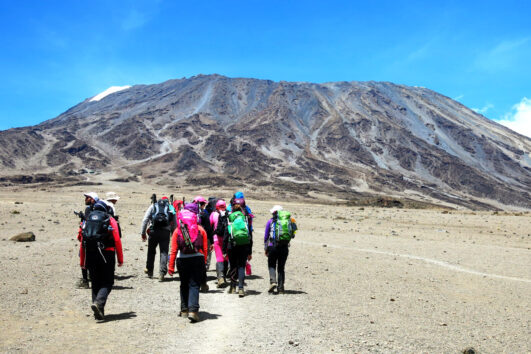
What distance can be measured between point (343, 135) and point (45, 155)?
87425 mm

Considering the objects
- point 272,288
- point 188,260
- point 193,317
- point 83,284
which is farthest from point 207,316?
point 83,284

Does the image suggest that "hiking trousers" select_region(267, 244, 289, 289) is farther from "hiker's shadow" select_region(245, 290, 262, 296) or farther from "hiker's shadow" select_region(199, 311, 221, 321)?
"hiker's shadow" select_region(199, 311, 221, 321)

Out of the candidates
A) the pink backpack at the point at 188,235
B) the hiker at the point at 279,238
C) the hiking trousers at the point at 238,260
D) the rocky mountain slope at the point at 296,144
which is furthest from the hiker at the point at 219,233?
the rocky mountain slope at the point at 296,144

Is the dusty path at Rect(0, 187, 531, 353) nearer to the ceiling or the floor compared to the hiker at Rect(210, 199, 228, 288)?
nearer to the floor

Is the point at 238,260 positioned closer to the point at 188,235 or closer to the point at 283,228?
the point at 283,228

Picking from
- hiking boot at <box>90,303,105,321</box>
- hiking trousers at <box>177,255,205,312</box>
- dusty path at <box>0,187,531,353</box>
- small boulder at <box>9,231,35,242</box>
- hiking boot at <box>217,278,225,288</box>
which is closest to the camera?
dusty path at <box>0,187,531,353</box>

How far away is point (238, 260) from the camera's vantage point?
354 inches

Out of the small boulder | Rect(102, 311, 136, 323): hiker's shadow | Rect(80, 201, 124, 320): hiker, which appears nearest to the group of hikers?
Rect(80, 201, 124, 320): hiker

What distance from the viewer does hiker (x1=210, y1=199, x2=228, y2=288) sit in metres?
9.51

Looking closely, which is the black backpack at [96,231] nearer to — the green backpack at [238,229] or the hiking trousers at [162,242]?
the green backpack at [238,229]

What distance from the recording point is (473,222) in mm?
29953

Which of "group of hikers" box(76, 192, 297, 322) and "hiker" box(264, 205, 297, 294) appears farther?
"hiker" box(264, 205, 297, 294)

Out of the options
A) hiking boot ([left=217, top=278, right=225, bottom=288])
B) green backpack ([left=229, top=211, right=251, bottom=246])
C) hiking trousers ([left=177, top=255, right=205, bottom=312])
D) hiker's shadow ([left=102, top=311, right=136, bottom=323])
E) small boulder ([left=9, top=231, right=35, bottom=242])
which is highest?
green backpack ([left=229, top=211, right=251, bottom=246])

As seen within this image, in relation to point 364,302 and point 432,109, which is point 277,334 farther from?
point 432,109
